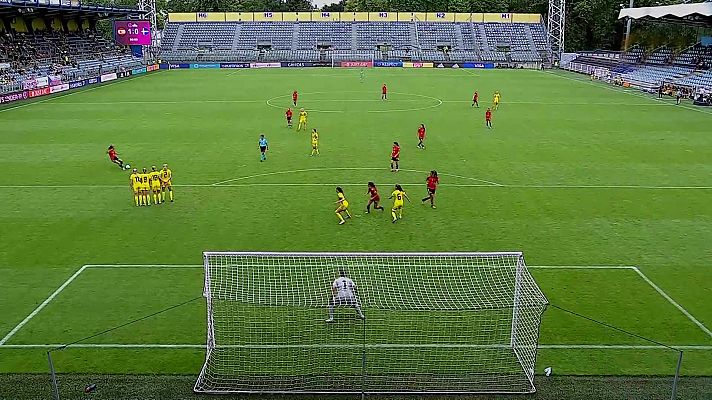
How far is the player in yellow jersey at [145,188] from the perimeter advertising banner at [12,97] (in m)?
31.0

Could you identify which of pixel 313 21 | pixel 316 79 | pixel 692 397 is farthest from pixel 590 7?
pixel 692 397

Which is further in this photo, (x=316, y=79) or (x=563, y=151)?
(x=316, y=79)

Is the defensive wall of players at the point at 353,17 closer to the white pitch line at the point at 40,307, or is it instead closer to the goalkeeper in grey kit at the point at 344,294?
the white pitch line at the point at 40,307

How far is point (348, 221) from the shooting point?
743 inches

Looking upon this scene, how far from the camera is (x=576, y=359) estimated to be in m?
11.5

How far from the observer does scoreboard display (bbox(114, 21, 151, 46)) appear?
75312mm

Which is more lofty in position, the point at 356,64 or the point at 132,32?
the point at 132,32

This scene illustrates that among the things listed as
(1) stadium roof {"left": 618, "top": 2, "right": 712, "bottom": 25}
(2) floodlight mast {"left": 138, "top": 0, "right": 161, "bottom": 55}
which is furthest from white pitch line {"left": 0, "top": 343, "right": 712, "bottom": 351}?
(2) floodlight mast {"left": 138, "top": 0, "right": 161, "bottom": 55}

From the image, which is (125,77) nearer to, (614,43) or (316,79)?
(316,79)

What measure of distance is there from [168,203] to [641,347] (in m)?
15.0

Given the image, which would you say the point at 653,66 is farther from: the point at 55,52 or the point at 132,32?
the point at 55,52

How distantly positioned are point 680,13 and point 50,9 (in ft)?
188

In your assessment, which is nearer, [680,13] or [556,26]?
[680,13]

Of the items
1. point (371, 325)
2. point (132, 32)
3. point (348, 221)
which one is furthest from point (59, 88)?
point (371, 325)
